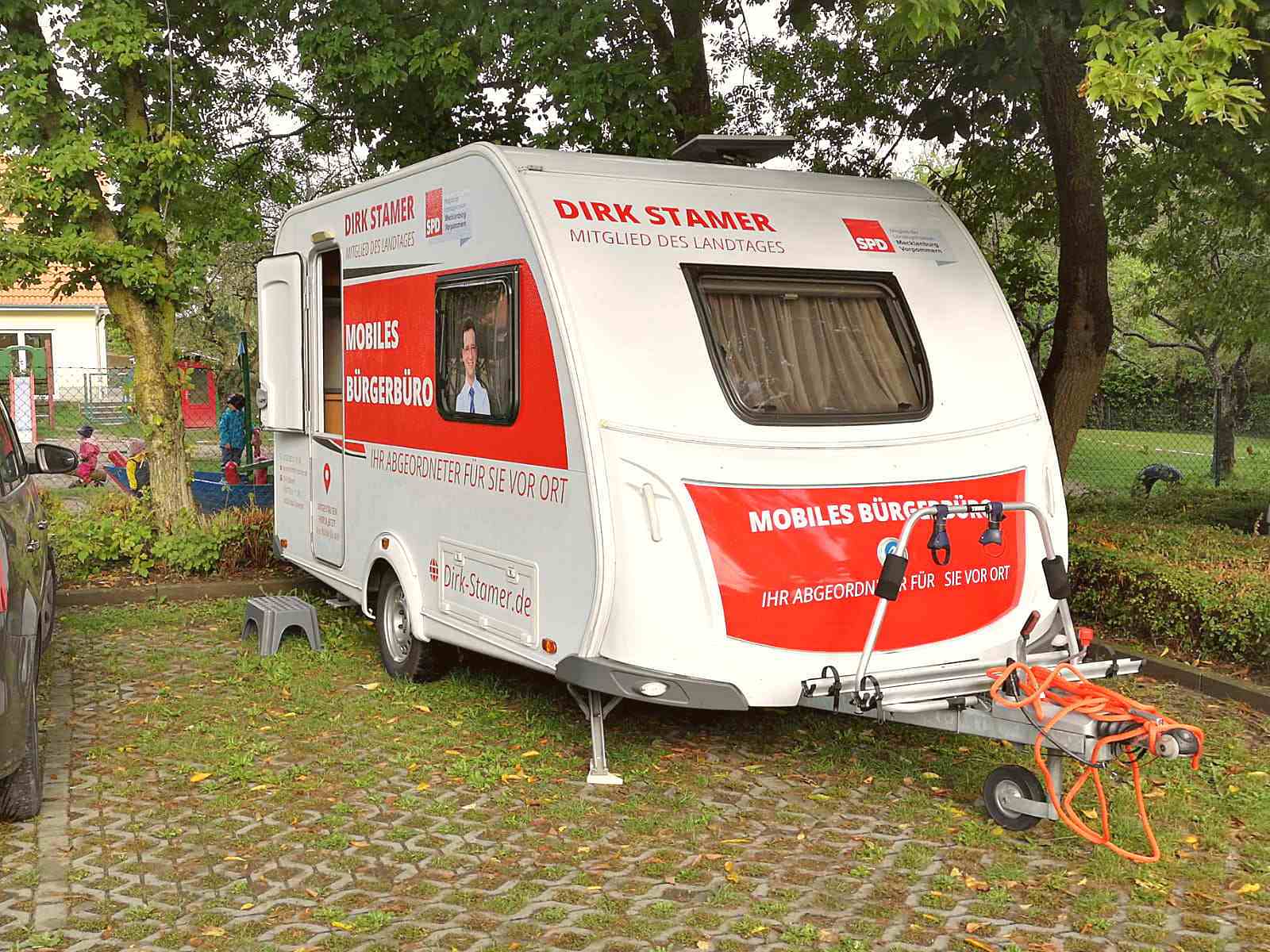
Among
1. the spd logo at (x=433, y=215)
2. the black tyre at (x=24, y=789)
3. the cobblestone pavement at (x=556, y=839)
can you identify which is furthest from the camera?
the spd logo at (x=433, y=215)

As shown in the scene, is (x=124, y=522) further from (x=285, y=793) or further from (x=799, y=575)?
(x=799, y=575)

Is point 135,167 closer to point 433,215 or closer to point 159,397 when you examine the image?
point 159,397

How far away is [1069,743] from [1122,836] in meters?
0.65

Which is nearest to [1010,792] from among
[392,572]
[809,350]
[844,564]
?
[844,564]

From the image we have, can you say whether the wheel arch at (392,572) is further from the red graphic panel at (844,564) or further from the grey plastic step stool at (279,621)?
the red graphic panel at (844,564)

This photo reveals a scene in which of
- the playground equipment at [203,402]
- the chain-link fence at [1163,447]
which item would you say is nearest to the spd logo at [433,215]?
the chain-link fence at [1163,447]

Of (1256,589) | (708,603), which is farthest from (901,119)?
(708,603)

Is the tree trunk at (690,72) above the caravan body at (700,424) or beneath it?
above

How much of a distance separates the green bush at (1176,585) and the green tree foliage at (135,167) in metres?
6.79

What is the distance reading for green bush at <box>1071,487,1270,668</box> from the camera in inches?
283

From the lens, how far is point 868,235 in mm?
6215

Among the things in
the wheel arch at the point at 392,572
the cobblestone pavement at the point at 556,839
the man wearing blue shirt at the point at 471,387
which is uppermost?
the man wearing blue shirt at the point at 471,387

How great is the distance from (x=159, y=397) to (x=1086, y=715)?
8.19m

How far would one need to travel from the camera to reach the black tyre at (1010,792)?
16.6 feet
